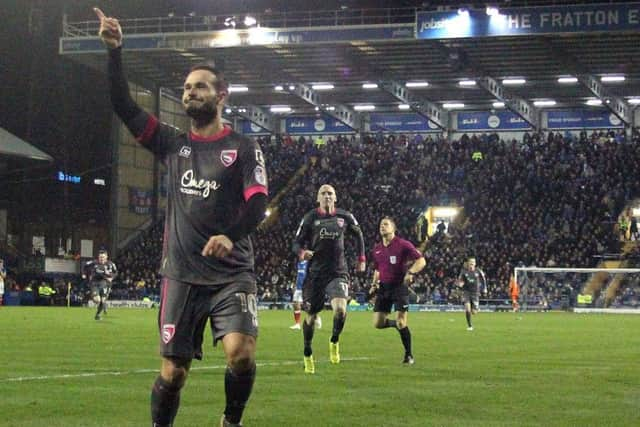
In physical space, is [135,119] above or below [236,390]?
above

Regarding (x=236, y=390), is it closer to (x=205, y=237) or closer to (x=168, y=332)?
(x=168, y=332)

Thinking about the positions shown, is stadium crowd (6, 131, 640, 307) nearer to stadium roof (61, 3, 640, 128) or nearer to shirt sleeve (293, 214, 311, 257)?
stadium roof (61, 3, 640, 128)

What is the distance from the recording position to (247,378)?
22.4ft

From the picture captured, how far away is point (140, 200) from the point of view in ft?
193

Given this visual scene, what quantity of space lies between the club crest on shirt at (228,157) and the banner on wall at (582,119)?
5681 centimetres

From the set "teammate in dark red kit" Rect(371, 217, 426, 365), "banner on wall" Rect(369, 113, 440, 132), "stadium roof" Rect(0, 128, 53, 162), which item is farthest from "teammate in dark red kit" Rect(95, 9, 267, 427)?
"banner on wall" Rect(369, 113, 440, 132)

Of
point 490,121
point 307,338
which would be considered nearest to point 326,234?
point 307,338

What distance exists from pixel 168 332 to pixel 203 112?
55.0 inches

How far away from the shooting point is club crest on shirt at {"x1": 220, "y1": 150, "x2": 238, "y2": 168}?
6793 millimetres

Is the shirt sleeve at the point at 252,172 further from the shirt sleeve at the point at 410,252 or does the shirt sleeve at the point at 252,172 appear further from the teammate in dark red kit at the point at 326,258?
the shirt sleeve at the point at 410,252

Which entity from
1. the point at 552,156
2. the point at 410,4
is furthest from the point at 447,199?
the point at 410,4

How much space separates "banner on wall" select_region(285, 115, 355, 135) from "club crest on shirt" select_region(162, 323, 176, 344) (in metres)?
59.2

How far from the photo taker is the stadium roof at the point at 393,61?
48062 mm

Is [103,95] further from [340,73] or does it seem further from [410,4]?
[410,4]
